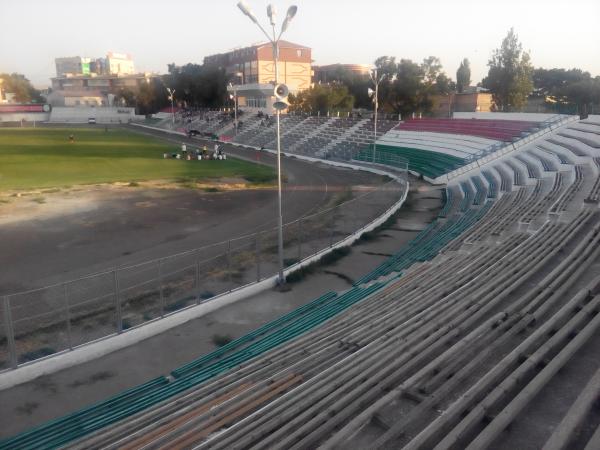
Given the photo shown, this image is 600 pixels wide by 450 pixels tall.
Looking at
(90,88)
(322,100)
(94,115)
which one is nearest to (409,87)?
(322,100)

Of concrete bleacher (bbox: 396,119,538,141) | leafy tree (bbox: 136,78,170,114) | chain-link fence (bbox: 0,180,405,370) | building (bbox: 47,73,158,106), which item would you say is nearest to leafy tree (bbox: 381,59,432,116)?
concrete bleacher (bbox: 396,119,538,141)

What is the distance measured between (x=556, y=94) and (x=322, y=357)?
73.7 meters

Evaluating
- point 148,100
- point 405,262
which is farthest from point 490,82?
point 148,100

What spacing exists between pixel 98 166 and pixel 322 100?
1503 inches

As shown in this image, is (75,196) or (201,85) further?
(201,85)

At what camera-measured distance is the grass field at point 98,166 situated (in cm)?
3638

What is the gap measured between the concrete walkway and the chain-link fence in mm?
688

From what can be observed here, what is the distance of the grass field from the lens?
1432 inches

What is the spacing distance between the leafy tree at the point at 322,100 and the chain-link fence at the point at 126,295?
5354 centimetres

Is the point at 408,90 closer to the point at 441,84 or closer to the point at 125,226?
the point at 441,84

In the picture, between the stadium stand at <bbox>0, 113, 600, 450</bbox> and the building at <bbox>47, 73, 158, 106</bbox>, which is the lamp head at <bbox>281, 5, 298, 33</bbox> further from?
the building at <bbox>47, 73, 158, 106</bbox>

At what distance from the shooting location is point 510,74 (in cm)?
5284

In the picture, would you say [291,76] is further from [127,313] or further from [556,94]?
[127,313]

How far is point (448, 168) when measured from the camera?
119 feet
